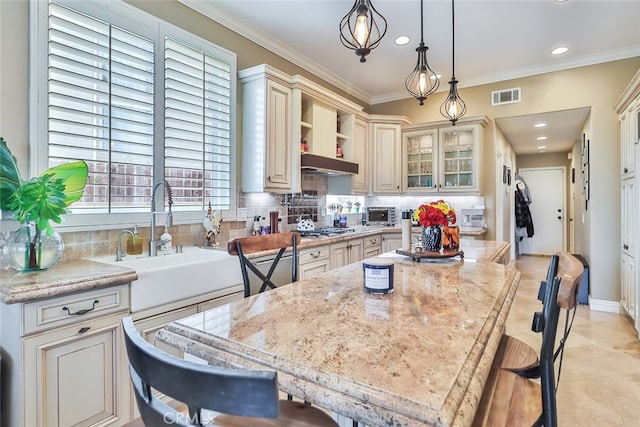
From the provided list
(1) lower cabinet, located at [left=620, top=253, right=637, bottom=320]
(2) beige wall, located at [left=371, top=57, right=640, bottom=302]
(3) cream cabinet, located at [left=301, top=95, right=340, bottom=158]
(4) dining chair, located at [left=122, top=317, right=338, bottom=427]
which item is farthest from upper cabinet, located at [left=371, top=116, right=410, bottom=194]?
(4) dining chair, located at [left=122, top=317, right=338, bottom=427]

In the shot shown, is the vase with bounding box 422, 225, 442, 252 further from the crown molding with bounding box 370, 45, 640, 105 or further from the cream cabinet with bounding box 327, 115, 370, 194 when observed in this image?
the crown molding with bounding box 370, 45, 640, 105

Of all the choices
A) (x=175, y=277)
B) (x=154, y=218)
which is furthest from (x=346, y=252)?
(x=175, y=277)

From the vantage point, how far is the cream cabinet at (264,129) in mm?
3203

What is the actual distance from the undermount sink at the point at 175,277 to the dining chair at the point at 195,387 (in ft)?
4.47

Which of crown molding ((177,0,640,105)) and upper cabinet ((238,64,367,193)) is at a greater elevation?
crown molding ((177,0,640,105))

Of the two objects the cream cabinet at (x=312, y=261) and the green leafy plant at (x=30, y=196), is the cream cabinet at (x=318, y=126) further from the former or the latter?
the green leafy plant at (x=30, y=196)

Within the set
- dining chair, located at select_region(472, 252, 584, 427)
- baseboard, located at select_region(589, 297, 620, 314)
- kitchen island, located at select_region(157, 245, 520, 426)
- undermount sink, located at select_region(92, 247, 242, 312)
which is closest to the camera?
kitchen island, located at select_region(157, 245, 520, 426)

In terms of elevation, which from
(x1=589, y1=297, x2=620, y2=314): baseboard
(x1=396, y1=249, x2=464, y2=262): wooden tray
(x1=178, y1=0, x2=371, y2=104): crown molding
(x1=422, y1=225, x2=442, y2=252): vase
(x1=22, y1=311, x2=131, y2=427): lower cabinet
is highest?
(x1=178, y1=0, x2=371, y2=104): crown molding

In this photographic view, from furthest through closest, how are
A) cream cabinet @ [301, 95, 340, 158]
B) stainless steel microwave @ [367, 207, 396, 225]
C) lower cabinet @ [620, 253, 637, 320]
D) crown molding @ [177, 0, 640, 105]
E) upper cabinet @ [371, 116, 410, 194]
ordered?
stainless steel microwave @ [367, 207, 396, 225]
upper cabinet @ [371, 116, 410, 194]
cream cabinet @ [301, 95, 340, 158]
lower cabinet @ [620, 253, 637, 320]
crown molding @ [177, 0, 640, 105]

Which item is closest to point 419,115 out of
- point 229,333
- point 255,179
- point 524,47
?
point 524,47

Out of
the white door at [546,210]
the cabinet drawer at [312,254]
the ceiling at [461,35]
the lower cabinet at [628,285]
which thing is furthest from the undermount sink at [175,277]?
the white door at [546,210]

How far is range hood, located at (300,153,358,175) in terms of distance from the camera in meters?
3.61

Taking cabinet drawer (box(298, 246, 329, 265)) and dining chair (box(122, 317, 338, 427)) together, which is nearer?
dining chair (box(122, 317, 338, 427))

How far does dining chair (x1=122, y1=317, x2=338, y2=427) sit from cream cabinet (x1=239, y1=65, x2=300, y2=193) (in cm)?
266
